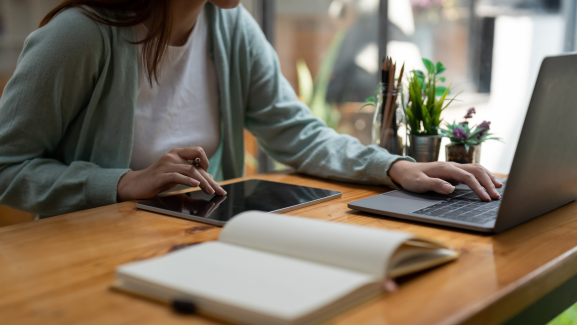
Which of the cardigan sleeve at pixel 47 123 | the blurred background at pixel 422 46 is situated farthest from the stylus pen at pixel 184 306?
the blurred background at pixel 422 46

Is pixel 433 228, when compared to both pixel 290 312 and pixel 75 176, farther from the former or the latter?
pixel 75 176

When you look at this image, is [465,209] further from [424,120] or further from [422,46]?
[422,46]

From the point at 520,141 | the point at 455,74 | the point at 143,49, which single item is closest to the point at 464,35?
the point at 455,74

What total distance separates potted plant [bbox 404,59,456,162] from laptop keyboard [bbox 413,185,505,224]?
250 millimetres

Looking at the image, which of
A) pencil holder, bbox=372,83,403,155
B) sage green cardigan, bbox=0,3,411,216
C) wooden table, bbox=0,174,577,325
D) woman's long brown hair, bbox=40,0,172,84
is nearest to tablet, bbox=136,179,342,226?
wooden table, bbox=0,174,577,325

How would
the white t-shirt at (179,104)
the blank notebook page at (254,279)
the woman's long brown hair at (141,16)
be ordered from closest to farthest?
1. the blank notebook page at (254,279)
2. the woman's long brown hair at (141,16)
3. the white t-shirt at (179,104)

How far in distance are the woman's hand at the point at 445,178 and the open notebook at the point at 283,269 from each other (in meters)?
0.31

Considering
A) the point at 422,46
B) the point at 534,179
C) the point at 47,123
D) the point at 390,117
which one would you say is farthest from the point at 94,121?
the point at 422,46

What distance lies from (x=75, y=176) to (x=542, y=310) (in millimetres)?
804

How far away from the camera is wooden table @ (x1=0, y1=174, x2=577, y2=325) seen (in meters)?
0.44

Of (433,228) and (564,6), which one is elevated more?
(564,6)

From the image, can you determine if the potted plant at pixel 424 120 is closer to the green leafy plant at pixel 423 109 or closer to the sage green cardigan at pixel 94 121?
the green leafy plant at pixel 423 109

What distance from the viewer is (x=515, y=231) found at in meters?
0.70

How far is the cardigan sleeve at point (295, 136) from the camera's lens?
1051mm
